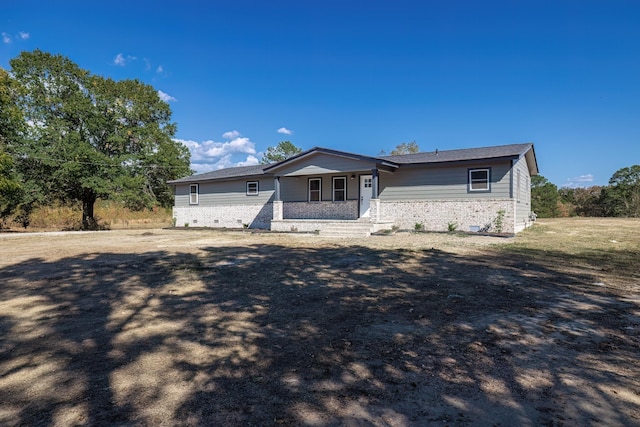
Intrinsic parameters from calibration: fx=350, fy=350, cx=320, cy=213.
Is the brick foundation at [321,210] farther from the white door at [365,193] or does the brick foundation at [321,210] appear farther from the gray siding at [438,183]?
the gray siding at [438,183]

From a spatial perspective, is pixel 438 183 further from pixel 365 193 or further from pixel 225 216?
pixel 225 216

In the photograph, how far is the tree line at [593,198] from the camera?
28.8 metres

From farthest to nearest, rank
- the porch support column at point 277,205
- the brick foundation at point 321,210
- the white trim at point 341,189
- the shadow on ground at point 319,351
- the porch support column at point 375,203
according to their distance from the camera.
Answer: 1. the porch support column at point 277,205
2. the white trim at point 341,189
3. the brick foundation at point 321,210
4. the porch support column at point 375,203
5. the shadow on ground at point 319,351

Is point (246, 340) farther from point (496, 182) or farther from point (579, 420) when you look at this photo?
point (496, 182)

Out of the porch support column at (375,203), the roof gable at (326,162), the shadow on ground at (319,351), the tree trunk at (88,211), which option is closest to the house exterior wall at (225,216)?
the roof gable at (326,162)

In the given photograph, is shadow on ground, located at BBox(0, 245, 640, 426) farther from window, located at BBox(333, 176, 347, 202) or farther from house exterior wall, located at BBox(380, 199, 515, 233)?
window, located at BBox(333, 176, 347, 202)

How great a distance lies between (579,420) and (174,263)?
7572mm

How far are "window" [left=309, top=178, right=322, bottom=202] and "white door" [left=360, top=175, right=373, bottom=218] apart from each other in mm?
2756

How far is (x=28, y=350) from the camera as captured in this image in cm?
326

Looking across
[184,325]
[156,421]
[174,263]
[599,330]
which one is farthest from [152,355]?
[174,263]

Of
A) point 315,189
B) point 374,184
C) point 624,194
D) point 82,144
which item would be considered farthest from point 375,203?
point 624,194

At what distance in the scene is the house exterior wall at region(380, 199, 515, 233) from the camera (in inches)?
611

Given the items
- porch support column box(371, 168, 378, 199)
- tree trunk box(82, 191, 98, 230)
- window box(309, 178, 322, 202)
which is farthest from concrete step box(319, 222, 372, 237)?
tree trunk box(82, 191, 98, 230)

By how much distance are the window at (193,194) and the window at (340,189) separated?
37.3 feet
